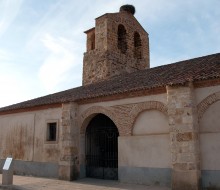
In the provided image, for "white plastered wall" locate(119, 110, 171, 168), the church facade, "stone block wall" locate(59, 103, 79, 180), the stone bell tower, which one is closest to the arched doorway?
the church facade

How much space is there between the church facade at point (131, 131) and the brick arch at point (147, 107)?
3cm

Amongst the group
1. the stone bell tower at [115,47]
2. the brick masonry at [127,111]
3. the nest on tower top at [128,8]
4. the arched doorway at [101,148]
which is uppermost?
the nest on tower top at [128,8]

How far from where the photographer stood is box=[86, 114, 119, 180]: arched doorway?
11.9m

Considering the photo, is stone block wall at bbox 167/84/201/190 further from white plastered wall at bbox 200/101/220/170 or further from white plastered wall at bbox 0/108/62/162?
white plastered wall at bbox 0/108/62/162

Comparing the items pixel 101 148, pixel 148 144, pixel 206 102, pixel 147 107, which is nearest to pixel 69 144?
pixel 101 148

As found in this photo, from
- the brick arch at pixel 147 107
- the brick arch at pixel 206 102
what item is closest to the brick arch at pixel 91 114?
the brick arch at pixel 147 107

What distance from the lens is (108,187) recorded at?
31.3 ft

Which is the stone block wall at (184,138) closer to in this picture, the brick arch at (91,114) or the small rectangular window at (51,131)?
the brick arch at (91,114)

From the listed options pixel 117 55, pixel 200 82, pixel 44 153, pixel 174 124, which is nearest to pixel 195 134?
pixel 174 124

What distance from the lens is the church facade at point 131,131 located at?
8.67 metres

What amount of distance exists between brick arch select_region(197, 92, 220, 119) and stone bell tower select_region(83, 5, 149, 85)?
931cm

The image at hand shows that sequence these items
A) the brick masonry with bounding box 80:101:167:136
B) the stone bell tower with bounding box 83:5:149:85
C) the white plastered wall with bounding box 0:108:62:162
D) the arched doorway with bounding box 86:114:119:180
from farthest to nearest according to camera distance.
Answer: the stone bell tower with bounding box 83:5:149:85 → the white plastered wall with bounding box 0:108:62:162 → the arched doorway with bounding box 86:114:119:180 → the brick masonry with bounding box 80:101:167:136

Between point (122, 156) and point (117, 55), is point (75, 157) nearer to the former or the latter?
point (122, 156)

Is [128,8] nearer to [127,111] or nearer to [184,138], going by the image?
[127,111]
